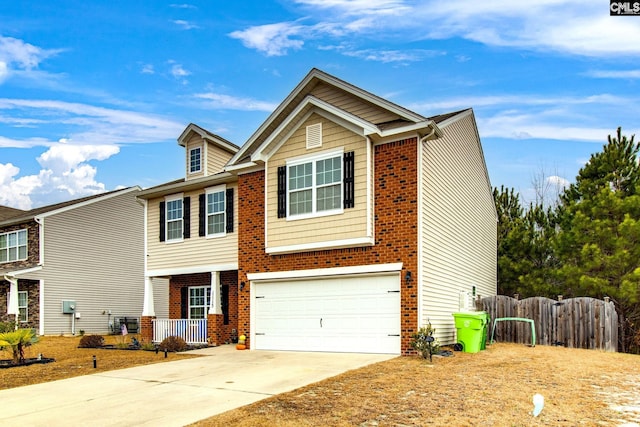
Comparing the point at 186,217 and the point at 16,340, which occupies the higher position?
the point at 186,217

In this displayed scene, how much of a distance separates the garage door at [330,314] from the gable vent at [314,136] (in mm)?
3635

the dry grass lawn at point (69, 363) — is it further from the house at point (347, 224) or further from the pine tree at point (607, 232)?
the pine tree at point (607, 232)

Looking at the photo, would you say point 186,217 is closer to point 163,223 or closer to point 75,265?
point 163,223

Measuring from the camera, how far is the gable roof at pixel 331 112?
14.4 meters

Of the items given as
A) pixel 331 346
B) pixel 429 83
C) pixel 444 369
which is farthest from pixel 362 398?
pixel 429 83

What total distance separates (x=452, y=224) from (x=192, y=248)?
9097mm

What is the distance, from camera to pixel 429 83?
17406mm

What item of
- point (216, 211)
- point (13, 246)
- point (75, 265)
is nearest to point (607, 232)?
point (216, 211)

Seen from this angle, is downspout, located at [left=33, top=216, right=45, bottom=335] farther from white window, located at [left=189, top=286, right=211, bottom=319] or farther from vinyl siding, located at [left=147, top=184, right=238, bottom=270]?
white window, located at [left=189, top=286, right=211, bottom=319]

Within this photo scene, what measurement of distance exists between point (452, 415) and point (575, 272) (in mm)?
14776

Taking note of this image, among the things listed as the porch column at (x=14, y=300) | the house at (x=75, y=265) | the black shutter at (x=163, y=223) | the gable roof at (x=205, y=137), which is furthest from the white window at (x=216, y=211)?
the porch column at (x=14, y=300)

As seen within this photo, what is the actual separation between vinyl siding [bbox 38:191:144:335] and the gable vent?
54.2ft

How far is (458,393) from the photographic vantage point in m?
9.17

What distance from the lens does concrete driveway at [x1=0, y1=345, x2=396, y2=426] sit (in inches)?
340
